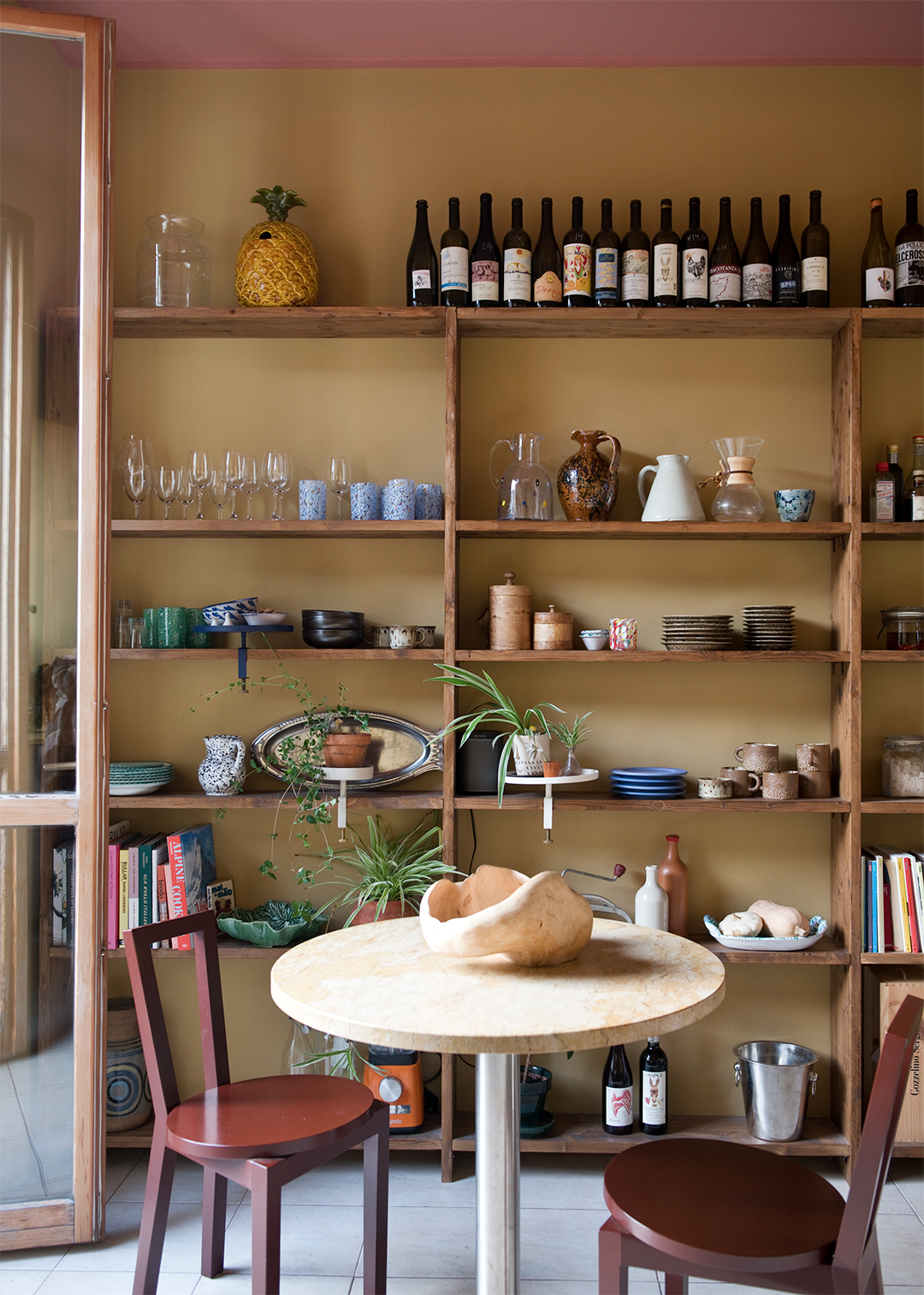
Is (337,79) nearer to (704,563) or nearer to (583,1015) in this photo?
(704,563)

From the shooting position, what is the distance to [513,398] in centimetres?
306

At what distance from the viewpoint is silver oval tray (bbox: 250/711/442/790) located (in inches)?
118

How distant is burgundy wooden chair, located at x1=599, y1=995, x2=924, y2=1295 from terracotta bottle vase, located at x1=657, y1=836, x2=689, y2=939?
118cm

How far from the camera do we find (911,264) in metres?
2.79

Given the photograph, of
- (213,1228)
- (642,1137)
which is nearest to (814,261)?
(642,1137)

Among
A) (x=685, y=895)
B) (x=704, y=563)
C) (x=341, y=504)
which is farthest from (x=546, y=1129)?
(x=341, y=504)

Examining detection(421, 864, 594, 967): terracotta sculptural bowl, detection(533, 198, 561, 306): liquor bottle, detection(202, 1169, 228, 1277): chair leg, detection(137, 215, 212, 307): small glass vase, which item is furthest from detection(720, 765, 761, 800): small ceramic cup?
detection(137, 215, 212, 307): small glass vase

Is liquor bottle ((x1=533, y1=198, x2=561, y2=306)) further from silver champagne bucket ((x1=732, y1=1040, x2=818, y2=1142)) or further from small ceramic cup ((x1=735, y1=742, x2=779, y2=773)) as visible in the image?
silver champagne bucket ((x1=732, y1=1040, x2=818, y2=1142))

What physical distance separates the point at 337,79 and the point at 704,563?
1.92 m

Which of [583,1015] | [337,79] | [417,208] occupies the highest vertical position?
[337,79]

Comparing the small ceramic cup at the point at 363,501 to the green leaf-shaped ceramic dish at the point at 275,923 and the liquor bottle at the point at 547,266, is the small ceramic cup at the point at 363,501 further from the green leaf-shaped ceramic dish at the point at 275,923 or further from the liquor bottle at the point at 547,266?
the green leaf-shaped ceramic dish at the point at 275,923

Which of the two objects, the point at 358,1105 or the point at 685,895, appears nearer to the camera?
the point at 358,1105

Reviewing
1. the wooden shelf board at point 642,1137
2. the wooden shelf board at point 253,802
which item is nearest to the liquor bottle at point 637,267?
the wooden shelf board at point 253,802

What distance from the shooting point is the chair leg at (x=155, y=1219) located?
1857 mm
